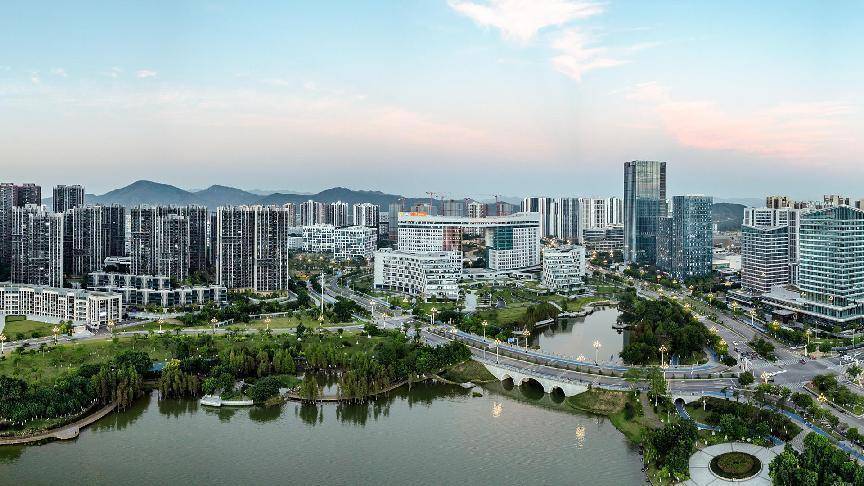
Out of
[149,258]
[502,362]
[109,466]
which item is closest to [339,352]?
[502,362]

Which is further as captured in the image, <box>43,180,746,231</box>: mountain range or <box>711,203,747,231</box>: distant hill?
<box>43,180,746,231</box>: mountain range

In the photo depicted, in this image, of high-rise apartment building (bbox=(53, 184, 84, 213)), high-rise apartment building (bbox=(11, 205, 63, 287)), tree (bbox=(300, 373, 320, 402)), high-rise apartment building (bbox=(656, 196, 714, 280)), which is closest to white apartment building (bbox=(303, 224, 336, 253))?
high-rise apartment building (bbox=(53, 184, 84, 213))

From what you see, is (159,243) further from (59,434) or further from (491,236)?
(491,236)

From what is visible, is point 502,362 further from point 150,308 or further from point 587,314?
point 150,308

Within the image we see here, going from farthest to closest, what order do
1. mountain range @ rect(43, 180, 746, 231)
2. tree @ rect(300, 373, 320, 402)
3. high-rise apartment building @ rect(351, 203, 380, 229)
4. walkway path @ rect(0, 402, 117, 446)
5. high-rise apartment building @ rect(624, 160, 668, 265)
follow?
mountain range @ rect(43, 180, 746, 231) < high-rise apartment building @ rect(351, 203, 380, 229) < high-rise apartment building @ rect(624, 160, 668, 265) < tree @ rect(300, 373, 320, 402) < walkway path @ rect(0, 402, 117, 446)

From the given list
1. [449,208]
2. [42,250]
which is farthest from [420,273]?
[449,208]

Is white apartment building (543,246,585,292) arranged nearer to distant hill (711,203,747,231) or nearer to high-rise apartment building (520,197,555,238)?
high-rise apartment building (520,197,555,238)
